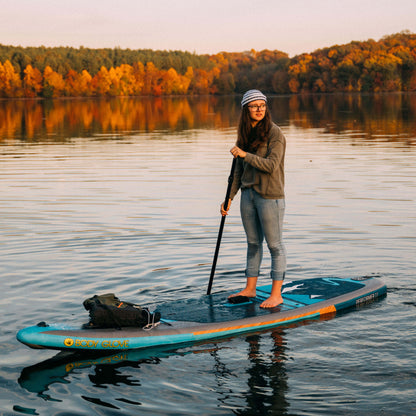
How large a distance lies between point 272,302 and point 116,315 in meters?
2.02

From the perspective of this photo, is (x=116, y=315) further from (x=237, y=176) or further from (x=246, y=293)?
(x=237, y=176)

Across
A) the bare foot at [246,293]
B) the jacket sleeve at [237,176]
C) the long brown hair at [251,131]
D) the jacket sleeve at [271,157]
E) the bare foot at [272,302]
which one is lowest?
the bare foot at [272,302]

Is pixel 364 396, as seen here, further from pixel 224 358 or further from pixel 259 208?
pixel 259 208

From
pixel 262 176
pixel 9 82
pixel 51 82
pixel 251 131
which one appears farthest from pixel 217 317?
pixel 9 82

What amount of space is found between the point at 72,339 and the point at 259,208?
2.65 m

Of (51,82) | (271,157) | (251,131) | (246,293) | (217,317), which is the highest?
(51,82)

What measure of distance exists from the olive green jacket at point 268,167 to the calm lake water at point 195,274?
5.53 ft

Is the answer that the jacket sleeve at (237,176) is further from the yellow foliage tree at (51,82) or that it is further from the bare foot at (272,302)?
the yellow foliage tree at (51,82)

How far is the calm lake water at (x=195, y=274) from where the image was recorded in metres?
5.96

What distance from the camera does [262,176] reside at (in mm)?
7629

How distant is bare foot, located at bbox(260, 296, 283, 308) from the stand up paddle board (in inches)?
2.5

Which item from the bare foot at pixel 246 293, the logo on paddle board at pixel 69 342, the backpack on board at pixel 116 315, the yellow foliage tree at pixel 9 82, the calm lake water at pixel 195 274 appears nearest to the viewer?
the calm lake water at pixel 195 274

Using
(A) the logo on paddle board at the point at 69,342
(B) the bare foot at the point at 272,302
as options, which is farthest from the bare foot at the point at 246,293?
(A) the logo on paddle board at the point at 69,342

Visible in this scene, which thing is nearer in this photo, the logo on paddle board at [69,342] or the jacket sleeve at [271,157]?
the logo on paddle board at [69,342]
